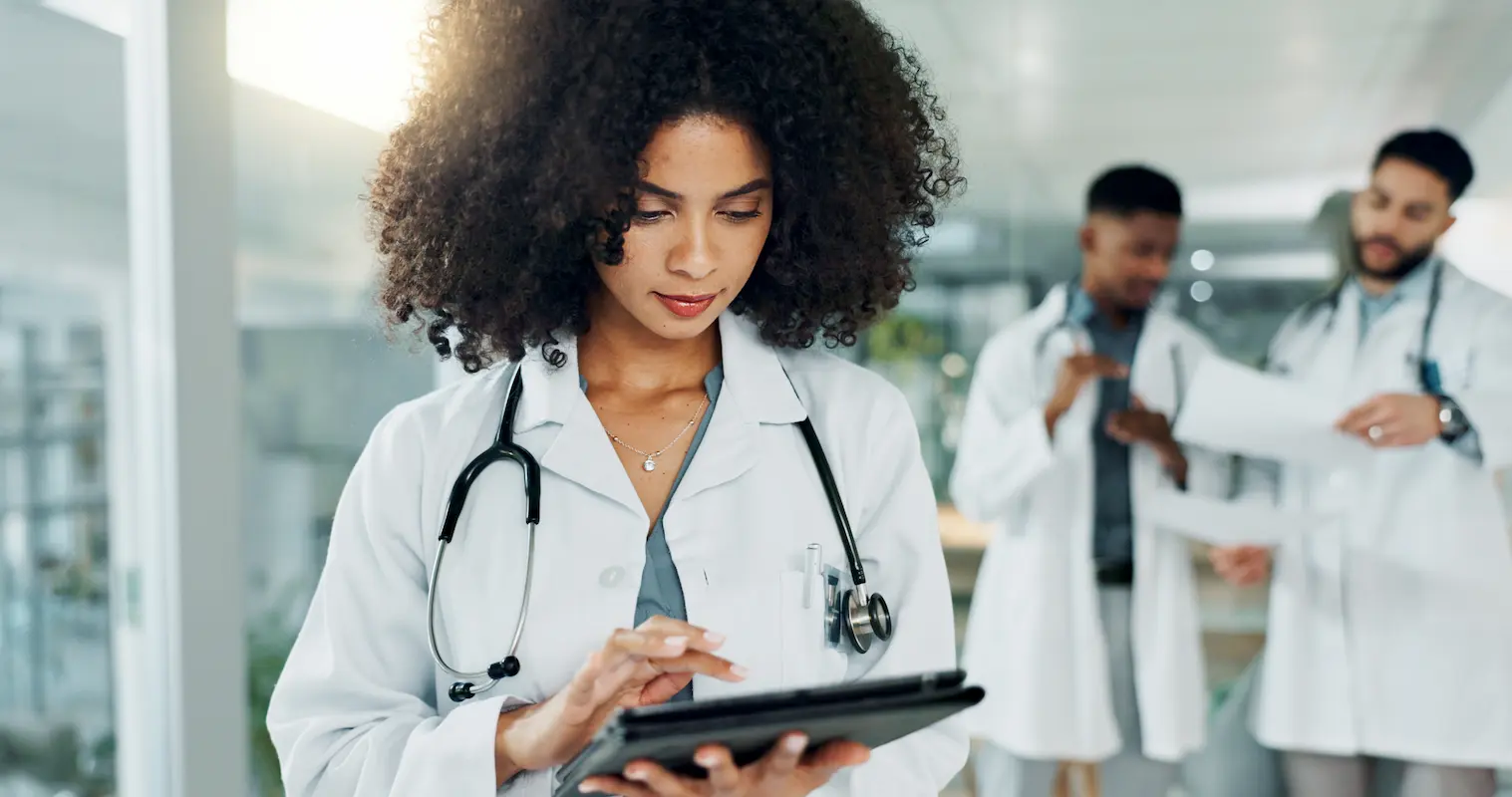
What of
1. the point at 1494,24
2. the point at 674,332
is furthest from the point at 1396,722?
the point at 674,332

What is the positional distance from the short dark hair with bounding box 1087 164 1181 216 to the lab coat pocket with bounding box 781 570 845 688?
5.93ft

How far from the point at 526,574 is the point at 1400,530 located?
201cm

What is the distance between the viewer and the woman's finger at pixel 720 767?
909 millimetres

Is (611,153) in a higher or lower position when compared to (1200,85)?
lower

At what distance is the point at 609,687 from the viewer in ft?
3.18

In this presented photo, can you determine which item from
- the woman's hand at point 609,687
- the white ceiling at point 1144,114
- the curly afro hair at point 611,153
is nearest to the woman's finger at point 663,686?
the woman's hand at point 609,687

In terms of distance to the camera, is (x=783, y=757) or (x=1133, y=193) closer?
(x=783, y=757)

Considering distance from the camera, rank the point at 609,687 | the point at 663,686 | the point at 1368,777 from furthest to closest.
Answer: the point at 1368,777
the point at 663,686
the point at 609,687

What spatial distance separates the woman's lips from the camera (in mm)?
1110

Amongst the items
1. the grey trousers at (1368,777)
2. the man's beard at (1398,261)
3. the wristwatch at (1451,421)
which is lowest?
the grey trousers at (1368,777)

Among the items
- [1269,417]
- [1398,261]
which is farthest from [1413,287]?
[1269,417]

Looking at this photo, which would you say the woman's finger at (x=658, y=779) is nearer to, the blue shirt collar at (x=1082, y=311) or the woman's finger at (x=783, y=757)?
the woman's finger at (x=783, y=757)

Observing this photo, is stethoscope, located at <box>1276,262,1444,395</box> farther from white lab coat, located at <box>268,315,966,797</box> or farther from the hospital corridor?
white lab coat, located at <box>268,315,966,797</box>

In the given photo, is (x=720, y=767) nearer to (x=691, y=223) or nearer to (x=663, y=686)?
(x=663, y=686)
